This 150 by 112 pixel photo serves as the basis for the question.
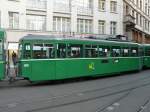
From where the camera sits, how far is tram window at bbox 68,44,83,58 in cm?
2044

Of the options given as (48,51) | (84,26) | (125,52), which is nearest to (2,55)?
(48,51)

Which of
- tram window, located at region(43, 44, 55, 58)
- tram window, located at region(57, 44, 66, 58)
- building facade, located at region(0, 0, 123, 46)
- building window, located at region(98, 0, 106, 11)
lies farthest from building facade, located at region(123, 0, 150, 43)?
tram window, located at region(43, 44, 55, 58)

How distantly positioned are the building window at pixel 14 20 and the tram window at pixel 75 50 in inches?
622

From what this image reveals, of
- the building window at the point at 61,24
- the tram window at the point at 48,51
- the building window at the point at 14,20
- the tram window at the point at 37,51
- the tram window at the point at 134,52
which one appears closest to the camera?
the tram window at the point at 37,51

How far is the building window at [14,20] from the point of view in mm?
35469

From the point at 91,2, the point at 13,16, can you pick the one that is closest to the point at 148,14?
the point at 91,2

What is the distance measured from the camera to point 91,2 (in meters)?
44.4

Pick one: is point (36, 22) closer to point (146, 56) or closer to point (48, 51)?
point (146, 56)

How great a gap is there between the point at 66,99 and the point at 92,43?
9.24 m

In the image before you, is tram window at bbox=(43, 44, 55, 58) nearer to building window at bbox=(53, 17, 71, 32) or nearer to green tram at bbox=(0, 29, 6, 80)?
green tram at bbox=(0, 29, 6, 80)

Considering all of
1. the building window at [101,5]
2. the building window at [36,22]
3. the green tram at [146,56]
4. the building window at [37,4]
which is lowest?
the green tram at [146,56]

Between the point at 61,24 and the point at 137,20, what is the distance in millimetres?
22458

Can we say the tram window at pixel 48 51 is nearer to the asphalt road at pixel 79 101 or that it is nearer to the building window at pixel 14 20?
the asphalt road at pixel 79 101

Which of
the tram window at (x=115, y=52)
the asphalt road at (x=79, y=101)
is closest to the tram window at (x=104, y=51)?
the tram window at (x=115, y=52)
